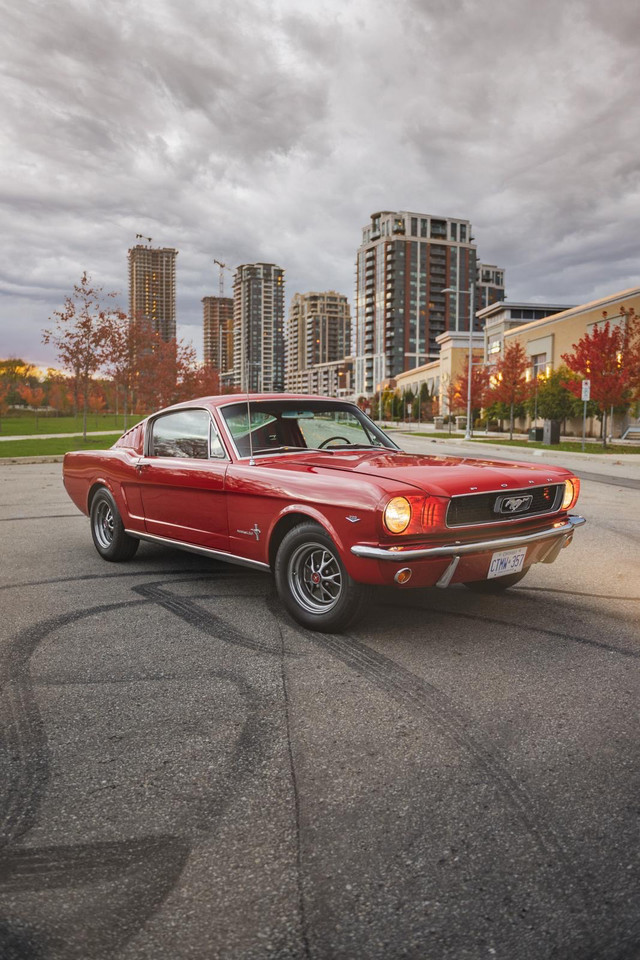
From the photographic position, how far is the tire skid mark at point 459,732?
2146 mm

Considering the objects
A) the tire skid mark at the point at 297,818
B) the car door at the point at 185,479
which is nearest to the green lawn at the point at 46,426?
the car door at the point at 185,479

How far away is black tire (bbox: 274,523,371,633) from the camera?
4.33 metres

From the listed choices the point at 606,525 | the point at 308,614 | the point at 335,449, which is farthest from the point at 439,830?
the point at 606,525

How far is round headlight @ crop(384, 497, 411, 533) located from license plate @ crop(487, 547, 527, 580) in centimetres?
67

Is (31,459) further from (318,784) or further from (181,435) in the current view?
(318,784)

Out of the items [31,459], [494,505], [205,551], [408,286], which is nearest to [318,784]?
[494,505]

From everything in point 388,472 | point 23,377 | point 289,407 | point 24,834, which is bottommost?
point 24,834

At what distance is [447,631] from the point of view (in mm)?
4602

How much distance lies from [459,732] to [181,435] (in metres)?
3.66

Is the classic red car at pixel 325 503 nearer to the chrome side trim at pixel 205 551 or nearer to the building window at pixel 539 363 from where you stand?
the chrome side trim at pixel 205 551

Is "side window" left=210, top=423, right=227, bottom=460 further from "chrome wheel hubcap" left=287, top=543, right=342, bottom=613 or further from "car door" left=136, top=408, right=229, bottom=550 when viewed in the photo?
"chrome wheel hubcap" left=287, top=543, right=342, bottom=613

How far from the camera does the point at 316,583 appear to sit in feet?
15.0

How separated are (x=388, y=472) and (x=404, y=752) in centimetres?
197

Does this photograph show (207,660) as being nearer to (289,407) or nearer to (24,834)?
(24,834)
